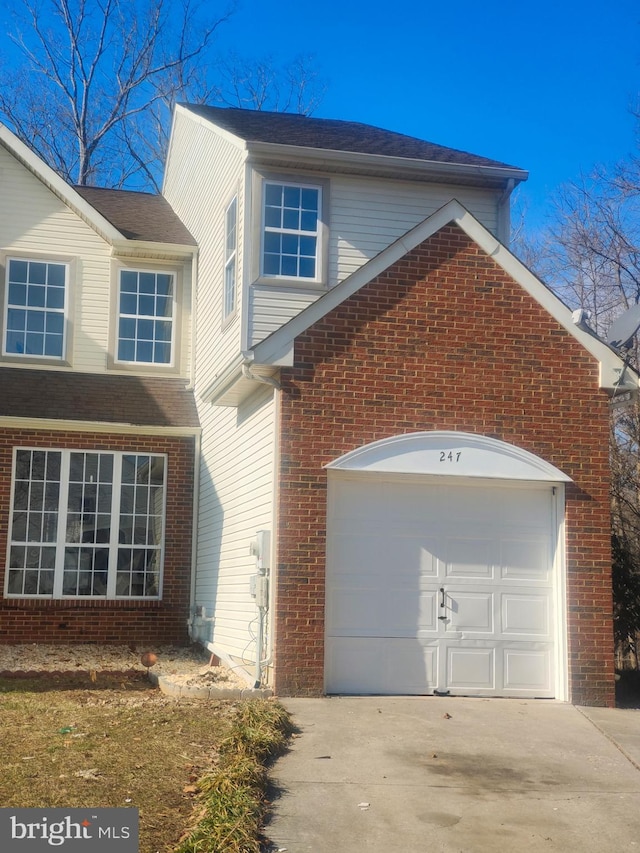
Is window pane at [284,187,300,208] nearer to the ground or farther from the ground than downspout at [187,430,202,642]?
farther from the ground

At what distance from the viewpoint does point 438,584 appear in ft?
36.5

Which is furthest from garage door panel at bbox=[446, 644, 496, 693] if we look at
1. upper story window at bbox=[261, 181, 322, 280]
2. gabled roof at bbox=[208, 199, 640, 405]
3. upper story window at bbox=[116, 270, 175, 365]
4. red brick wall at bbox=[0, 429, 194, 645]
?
upper story window at bbox=[116, 270, 175, 365]

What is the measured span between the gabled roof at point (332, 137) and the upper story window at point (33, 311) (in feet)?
12.5

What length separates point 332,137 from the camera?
594 inches

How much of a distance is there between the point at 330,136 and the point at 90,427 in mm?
5779

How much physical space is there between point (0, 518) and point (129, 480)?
6.57 feet

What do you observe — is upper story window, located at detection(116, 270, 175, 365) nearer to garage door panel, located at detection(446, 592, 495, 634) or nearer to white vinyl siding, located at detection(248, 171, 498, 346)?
white vinyl siding, located at detection(248, 171, 498, 346)

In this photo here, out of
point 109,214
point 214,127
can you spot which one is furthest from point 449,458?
point 109,214

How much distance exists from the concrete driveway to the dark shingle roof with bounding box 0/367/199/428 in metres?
6.92

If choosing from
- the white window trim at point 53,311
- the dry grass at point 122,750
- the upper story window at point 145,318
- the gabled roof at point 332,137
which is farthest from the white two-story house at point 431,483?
the white window trim at point 53,311

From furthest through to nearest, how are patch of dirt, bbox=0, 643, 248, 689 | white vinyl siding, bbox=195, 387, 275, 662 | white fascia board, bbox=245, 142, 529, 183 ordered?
1. white fascia board, bbox=245, 142, 529, 183
2. white vinyl siding, bbox=195, 387, 275, 662
3. patch of dirt, bbox=0, 643, 248, 689

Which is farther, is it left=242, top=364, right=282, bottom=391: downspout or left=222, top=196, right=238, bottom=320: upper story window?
left=222, top=196, right=238, bottom=320: upper story window

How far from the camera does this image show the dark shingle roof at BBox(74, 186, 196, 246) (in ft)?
56.1
